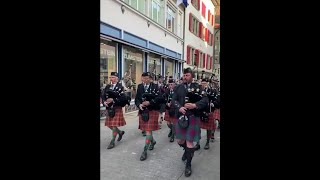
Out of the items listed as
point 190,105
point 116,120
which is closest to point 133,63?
point 190,105

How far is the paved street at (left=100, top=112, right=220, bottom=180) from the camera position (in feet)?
7.58

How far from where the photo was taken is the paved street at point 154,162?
7.58 ft

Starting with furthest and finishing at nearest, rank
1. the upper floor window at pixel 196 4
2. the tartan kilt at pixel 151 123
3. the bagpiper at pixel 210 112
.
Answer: the bagpiper at pixel 210 112 < the tartan kilt at pixel 151 123 < the upper floor window at pixel 196 4

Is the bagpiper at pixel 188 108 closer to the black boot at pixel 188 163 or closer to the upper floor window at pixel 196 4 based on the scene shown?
the black boot at pixel 188 163

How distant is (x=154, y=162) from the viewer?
2.94m

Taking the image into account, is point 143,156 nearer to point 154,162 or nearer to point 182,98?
point 154,162

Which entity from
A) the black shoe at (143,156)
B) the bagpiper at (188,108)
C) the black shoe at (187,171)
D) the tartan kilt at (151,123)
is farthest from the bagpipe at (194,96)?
the tartan kilt at (151,123)

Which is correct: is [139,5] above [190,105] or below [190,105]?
above

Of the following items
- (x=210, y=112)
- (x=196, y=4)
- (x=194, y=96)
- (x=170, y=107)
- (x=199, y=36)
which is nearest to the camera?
(x=196, y=4)

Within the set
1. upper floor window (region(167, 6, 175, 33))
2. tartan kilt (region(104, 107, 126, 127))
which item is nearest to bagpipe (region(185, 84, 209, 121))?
upper floor window (region(167, 6, 175, 33))

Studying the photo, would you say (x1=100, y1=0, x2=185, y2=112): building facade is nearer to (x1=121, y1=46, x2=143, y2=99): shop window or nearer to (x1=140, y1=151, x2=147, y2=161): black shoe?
(x1=121, y1=46, x2=143, y2=99): shop window
